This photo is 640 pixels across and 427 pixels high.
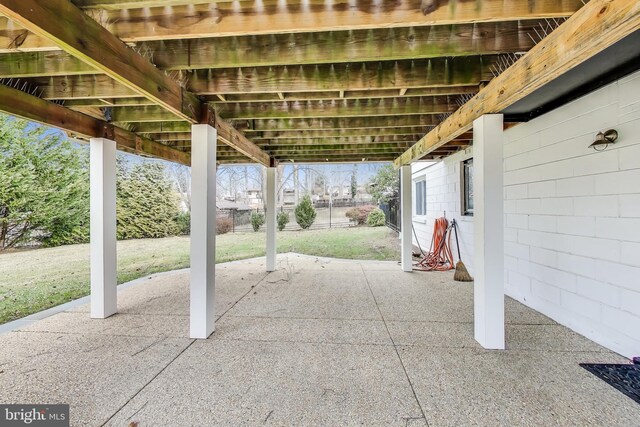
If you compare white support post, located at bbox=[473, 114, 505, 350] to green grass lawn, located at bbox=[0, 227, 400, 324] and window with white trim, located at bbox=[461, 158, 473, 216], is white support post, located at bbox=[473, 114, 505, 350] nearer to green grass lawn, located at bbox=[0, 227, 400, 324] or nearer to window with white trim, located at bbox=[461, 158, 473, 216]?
window with white trim, located at bbox=[461, 158, 473, 216]

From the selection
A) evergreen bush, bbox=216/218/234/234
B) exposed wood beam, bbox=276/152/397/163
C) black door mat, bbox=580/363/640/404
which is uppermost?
exposed wood beam, bbox=276/152/397/163

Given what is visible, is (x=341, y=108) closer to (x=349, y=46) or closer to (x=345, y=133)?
(x=345, y=133)

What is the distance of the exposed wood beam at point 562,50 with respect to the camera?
1.41 meters

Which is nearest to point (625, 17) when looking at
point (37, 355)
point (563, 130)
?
point (563, 130)

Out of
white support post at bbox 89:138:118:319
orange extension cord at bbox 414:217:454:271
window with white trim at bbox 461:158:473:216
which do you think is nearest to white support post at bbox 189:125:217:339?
white support post at bbox 89:138:118:319

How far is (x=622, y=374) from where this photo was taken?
2230mm

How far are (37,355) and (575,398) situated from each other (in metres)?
4.60

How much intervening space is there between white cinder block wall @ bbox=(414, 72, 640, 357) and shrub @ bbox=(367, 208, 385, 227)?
10.4m

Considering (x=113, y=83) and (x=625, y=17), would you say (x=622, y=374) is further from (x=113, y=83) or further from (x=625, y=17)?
(x=113, y=83)

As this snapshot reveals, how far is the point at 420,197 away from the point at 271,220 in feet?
17.5

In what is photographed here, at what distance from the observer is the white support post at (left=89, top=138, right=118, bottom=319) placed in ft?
11.5

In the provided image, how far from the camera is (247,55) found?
228 cm

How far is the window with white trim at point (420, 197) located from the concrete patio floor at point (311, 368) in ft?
16.6

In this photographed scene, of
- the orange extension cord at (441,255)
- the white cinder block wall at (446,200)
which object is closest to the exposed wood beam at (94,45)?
the white cinder block wall at (446,200)
